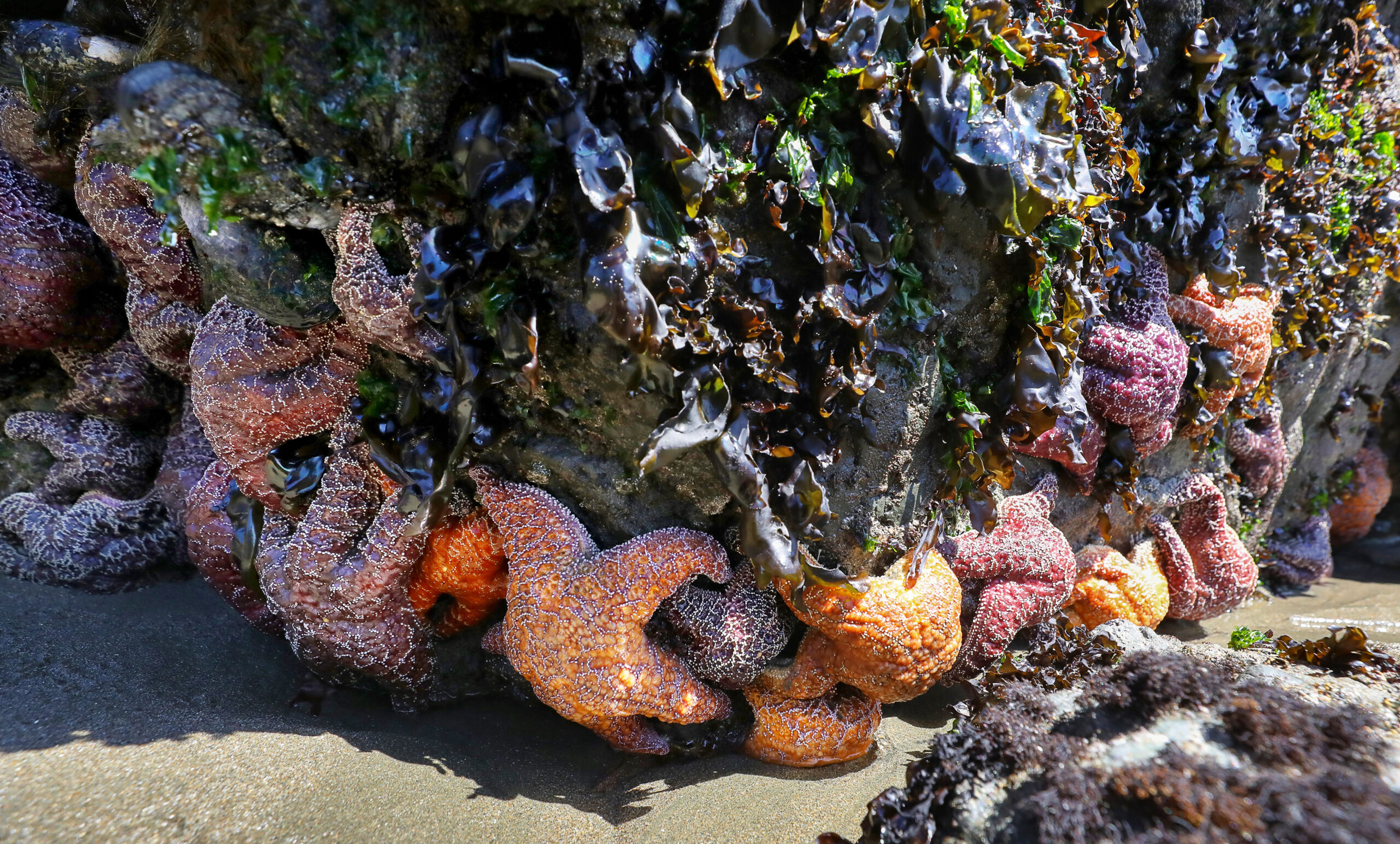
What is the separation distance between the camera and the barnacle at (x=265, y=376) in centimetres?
310

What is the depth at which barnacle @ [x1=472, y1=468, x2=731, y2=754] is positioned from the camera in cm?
294

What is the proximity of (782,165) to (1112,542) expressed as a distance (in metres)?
3.15

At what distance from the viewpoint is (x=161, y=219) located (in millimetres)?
3479

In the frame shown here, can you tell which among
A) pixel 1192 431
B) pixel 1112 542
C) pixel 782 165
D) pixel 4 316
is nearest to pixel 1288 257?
pixel 1192 431

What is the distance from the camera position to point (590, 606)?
9.63 feet

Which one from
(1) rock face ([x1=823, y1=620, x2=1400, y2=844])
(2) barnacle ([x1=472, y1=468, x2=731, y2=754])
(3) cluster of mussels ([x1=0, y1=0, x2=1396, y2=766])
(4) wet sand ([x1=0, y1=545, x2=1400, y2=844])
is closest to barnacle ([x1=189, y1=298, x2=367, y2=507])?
(3) cluster of mussels ([x1=0, y1=0, x2=1396, y2=766])

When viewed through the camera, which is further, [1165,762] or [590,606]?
[590,606]

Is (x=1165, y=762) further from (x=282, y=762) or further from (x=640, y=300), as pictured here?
Answer: (x=282, y=762)

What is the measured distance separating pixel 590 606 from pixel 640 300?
1.35 metres

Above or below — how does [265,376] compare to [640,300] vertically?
below

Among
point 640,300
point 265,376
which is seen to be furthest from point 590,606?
point 265,376

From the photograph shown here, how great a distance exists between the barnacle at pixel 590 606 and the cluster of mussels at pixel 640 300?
0.05 feet

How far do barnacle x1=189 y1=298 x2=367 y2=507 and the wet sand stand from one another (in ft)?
3.88

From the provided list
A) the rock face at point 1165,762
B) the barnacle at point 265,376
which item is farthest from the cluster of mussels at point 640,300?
the rock face at point 1165,762
